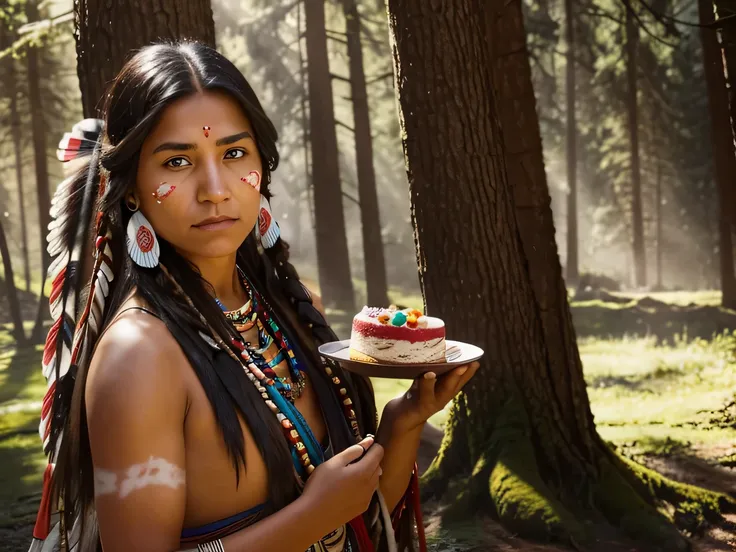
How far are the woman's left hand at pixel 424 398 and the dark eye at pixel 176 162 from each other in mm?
878

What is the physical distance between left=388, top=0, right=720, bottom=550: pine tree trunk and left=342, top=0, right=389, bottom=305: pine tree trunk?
9.80 meters

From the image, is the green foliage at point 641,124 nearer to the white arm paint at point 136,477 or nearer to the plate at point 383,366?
the plate at point 383,366

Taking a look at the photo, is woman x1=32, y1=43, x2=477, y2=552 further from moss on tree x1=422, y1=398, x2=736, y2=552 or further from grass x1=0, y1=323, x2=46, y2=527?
grass x1=0, y1=323, x2=46, y2=527

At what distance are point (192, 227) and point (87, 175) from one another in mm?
518

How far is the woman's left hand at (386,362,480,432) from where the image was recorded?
2.31 meters

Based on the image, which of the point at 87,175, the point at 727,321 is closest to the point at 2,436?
the point at 87,175

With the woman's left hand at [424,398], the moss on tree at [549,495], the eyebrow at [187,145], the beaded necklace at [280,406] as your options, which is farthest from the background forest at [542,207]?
the eyebrow at [187,145]

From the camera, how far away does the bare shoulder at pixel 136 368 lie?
1747 millimetres

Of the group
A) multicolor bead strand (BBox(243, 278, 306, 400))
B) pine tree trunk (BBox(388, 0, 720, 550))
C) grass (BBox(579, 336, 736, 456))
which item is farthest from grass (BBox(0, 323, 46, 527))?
grass (BBox(579, 336, 736, 456))

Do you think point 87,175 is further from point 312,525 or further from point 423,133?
point 423,133

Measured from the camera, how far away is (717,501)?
17.9 ft

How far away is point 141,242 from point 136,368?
14.4 inches

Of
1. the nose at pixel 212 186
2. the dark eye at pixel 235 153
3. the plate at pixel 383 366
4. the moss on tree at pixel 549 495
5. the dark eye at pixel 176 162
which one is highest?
the dark eye at pixel 235 153

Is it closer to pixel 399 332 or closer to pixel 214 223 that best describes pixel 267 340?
pixel 214 223
